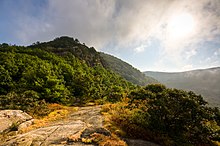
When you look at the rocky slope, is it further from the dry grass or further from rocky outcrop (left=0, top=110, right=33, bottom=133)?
rocky outcrop (left=0, top=110, right=33, bottom=133)

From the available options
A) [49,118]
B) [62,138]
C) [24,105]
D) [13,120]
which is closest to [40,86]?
[24,105]

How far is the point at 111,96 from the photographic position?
35.7 m

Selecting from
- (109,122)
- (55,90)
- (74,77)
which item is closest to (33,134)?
(109,122)

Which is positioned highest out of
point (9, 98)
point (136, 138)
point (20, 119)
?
point (9, 98)

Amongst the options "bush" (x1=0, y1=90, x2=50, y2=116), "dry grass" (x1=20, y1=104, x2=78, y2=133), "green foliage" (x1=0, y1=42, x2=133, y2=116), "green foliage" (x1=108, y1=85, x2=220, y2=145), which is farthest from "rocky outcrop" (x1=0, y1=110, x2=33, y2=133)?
"green foliage" (x1=108, y1=85, x2=220, y2=145)

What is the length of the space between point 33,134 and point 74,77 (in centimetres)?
2809

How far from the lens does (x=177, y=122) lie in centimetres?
1434

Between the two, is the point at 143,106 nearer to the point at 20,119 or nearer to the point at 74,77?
the point at 20,119

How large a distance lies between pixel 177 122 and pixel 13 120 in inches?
536

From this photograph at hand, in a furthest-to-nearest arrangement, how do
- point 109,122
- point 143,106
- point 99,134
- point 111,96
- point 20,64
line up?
1. point 20,64
2. point 111,96
3. point 143,106
4. point 109,122
5. point 99,134

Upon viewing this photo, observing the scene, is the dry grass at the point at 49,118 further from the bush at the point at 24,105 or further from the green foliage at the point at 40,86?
the green foliage at the point at 40,86

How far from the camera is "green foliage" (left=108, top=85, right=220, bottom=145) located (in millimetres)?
13648

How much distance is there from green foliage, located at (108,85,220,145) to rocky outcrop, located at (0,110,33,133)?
312 inches

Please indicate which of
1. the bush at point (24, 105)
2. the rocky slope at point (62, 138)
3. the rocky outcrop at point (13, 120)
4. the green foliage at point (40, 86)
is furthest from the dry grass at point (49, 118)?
the green foliage at point (40, 86)
